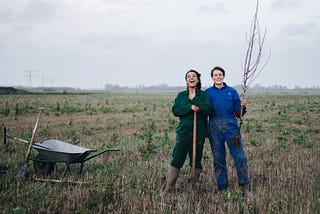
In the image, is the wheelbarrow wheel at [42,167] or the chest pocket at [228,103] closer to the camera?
the chest pocket at [228,103]

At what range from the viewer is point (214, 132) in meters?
5.08

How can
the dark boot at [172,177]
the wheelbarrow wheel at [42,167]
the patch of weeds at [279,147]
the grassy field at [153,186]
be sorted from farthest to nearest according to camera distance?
the patch of weeds at [279,147] < the wheelbarrow wheel at [42,167] < the dark boot at [172,177] < the grassy field at [153,186]

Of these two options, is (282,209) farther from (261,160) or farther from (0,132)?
(0,132)

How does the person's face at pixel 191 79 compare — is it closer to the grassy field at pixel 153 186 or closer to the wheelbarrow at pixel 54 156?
the grassy field at pixel 153 186

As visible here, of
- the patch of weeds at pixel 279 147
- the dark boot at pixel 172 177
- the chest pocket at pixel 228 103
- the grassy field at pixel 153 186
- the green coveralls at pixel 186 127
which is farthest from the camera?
the patch of weeds at pixel 279 147

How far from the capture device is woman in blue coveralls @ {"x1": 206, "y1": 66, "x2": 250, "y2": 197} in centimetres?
494

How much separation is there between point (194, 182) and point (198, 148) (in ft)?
2.13

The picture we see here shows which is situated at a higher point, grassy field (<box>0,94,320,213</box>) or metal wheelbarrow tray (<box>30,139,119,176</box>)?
metal wheelbarrow tray (<box>30,139,119,176</box>)

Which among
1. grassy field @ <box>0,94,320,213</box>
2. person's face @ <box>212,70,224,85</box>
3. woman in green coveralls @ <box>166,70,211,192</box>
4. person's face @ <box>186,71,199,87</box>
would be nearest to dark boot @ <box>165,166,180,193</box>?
woman in green coveralls @ <box>166,70,211,192</box>

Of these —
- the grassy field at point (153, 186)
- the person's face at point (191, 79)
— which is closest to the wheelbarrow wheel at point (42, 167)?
the grassy field at point (153, 186)

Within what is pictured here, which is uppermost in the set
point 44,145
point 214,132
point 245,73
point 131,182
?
point 245,73

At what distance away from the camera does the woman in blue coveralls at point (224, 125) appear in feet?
16.2

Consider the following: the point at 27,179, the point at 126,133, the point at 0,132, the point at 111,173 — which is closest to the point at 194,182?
the point at 111,173

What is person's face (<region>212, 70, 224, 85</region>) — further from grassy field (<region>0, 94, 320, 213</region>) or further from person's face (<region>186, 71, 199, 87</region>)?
grassy field (<region>0, 94, 320, 213</region>)
